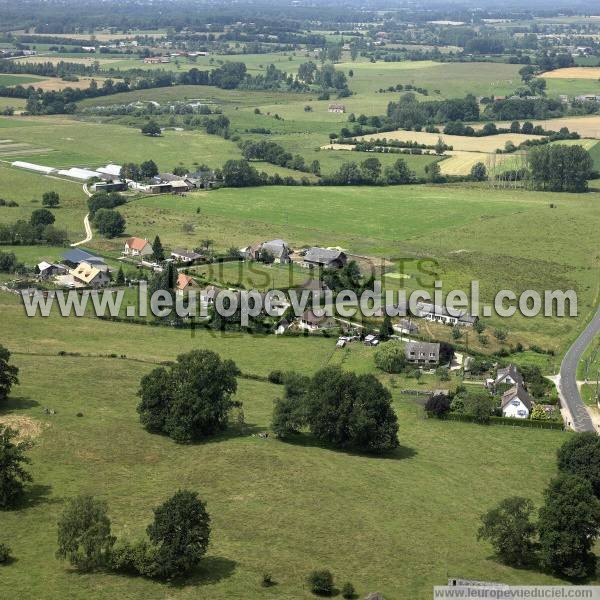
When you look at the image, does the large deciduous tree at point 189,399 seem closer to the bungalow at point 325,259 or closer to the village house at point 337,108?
the bungalow at point 325,259

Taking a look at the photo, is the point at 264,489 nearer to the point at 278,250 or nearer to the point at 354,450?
the point at 354,450

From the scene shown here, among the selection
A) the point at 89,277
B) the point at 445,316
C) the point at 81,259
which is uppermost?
the point at 81,259

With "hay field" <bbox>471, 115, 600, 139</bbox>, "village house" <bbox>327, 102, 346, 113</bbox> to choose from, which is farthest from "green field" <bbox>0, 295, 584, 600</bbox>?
"village house" <bbox>327, 102, 346, 113</bbox>

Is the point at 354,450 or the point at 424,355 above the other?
the point at 424,355

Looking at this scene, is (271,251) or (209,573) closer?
(209,573)

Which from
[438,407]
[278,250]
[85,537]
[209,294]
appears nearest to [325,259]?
[278,250]

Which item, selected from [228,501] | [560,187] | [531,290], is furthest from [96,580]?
[560,187]

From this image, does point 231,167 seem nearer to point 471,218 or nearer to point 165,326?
point 471,218

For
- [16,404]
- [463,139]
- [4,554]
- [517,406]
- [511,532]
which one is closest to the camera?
[4,554]
